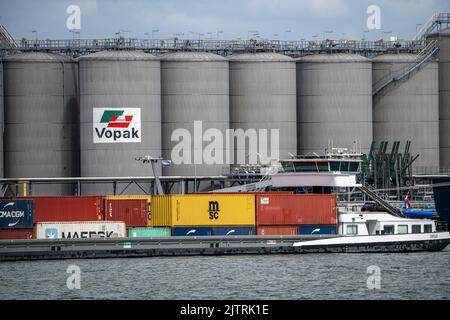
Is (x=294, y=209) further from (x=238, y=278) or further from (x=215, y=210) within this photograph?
(x=238, y=278)

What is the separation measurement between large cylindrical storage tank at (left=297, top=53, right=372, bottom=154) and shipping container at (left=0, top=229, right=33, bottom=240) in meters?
42.0

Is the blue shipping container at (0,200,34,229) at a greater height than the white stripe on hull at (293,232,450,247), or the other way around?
the blue shipping container at (0,200,34,229)

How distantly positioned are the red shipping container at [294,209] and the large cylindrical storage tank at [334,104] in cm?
3454

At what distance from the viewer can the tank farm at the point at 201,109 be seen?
336ft

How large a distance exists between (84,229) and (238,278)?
41.1 ft

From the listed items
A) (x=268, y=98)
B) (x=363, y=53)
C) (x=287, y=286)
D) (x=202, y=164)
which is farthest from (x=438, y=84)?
(x=287, y=286)

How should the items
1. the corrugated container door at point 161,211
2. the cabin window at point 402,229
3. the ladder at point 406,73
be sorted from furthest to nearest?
the ladder at point 406,73, the cabin window at point 402,229, the corrugated container door at point 161,211

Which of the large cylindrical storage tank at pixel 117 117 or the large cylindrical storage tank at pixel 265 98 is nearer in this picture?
the large cylindrical storage tank at pixel 117 117

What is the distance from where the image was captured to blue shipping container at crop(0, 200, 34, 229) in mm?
69950

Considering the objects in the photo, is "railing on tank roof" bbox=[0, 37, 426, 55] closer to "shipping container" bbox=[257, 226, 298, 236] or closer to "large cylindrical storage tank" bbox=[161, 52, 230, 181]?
"large cylindrical storage tank" bbox=[161, 52, 230, 181]

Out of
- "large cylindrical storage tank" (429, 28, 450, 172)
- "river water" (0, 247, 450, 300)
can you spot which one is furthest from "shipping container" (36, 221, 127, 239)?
"large cylindrical storage tank" (429, 28, 450, 172)

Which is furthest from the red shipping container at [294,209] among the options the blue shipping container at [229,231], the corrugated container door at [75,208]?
the corrugated container door at [75,208]

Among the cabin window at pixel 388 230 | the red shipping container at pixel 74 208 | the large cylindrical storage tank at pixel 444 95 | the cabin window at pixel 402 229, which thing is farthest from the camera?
the large cylindrical storage tank at pixel 444 95

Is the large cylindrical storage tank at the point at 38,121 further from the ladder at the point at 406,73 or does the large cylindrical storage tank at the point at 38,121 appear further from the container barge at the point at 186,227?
the container barge at the point at 186,227
